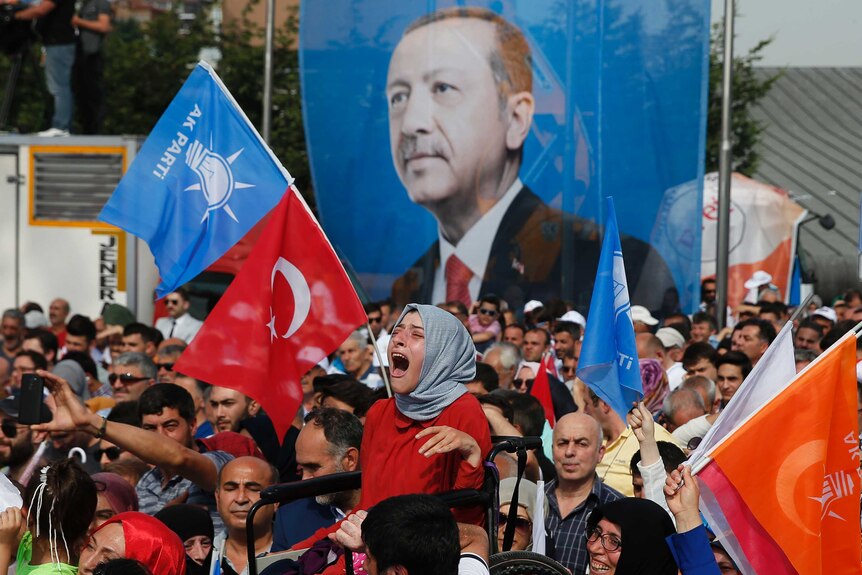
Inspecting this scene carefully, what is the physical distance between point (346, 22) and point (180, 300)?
4522mm

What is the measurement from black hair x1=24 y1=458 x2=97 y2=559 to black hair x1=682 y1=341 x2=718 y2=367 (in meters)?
5.77

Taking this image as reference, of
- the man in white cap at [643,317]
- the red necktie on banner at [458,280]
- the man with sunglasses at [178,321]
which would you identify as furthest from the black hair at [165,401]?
the red necktie on banner at [458,280]

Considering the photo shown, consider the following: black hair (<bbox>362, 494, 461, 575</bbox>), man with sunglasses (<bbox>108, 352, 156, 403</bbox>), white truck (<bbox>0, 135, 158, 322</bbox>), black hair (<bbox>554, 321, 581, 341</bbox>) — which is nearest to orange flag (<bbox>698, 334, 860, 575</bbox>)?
black hair (<bbox>362, 494, 461, 575</bbox>)

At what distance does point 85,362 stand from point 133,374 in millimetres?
2239

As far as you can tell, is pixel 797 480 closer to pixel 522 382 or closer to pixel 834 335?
pixel 834 335

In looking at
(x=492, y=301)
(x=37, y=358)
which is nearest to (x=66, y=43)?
(x=492, y=301)

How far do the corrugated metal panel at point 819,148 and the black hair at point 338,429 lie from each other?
36647 mm

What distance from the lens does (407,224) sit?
55.9ft

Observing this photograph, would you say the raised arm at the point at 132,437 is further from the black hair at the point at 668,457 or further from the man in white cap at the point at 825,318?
the man in white cap at the point at 825,318

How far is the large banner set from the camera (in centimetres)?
1634

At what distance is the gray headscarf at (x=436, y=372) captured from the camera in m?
5.32

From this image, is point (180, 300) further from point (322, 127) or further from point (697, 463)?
point (697, 463)

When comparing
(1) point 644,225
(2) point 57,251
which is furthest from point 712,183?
(2) point 57,251

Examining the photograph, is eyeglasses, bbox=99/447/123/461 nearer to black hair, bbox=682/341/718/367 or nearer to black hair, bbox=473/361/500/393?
black hair, bbox=473/361/500/393
